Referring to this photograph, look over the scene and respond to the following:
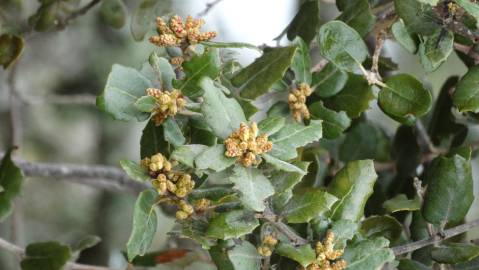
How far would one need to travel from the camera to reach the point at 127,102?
696 millimetres

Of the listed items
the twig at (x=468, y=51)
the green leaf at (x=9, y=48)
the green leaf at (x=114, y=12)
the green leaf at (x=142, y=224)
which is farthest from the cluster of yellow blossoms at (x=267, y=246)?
the green leaf at (x=114, y=12)

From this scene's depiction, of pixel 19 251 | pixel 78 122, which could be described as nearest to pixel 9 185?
pixel 19 251

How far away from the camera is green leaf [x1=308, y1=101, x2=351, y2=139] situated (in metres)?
0.82

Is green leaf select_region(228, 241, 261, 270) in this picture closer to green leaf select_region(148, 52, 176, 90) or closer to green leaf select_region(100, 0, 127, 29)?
green leaf select_region(148, 52, 176, 90)

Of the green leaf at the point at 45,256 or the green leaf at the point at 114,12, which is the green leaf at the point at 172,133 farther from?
the green leaf at the point at 114,12

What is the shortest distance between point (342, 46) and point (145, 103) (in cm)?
25

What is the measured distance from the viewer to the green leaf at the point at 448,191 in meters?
0.76

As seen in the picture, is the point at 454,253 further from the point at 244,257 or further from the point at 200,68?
the point at 200,68

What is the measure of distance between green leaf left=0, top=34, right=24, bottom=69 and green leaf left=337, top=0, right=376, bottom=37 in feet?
1.50

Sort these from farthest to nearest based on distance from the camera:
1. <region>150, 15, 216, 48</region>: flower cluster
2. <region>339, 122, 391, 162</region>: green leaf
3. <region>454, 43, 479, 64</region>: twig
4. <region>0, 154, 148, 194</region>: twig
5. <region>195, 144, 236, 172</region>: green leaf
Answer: <region>0, 154, 148, 194</region>: twig, <region>339, 122, 391, 162</region>: green leaf, <region>454, 43, 479, 64</region>: twig, <region>150, 15, 216, 48</region>: flower cluster, <region>195, 144, 236, 172</region>: green leaf

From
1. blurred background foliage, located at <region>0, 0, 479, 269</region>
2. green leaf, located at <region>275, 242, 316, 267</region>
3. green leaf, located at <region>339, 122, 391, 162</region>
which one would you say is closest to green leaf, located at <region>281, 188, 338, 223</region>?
green leaf, located at <region>275, 242, 316, 267</region>

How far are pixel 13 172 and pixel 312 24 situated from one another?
46 cm

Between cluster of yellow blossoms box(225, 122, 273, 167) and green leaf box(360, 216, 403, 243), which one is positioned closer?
cluster of yellow blossoms box(225, 122, 273, 167)

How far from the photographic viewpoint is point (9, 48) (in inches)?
38.1
